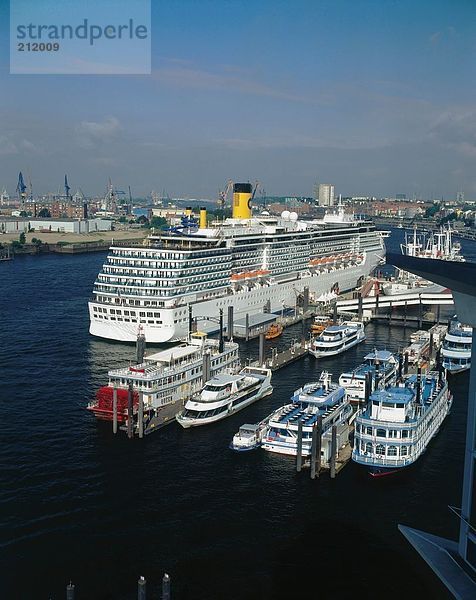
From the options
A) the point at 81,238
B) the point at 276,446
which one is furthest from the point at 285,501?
the point at 81,238

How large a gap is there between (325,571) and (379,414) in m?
6.81

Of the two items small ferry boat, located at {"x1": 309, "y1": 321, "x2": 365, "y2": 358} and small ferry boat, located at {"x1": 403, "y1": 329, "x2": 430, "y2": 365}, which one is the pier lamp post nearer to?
small ferry boat, located at {"x1": 403, "y1": 329, "x2": 430, "y2": 365}

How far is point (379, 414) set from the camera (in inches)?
868

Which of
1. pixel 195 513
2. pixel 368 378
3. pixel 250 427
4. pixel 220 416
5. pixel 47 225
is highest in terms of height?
pixel 47 225

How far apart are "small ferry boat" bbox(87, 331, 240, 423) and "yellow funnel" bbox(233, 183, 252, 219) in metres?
23.5

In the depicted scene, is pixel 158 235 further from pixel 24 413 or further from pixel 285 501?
pixel 285 501

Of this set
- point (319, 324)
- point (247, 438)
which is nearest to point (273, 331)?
point (319, 324)

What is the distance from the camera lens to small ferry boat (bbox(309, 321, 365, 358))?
3559 cm

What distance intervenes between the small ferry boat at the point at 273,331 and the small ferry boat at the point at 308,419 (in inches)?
564

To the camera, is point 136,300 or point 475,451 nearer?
point 475,451

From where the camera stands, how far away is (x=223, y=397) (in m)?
26.0

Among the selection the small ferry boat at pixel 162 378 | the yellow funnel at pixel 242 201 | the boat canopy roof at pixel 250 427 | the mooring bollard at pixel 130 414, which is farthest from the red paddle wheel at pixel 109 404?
the yellow funnel at pixel 242 201

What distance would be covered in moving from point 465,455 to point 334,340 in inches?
961

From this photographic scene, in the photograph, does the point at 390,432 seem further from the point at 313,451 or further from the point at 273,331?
the point at 273,331
